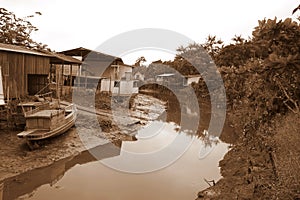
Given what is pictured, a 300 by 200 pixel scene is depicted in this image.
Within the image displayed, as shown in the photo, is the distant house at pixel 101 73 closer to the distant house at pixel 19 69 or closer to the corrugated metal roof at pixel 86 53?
the corrugated metal roof at pixel 86 53

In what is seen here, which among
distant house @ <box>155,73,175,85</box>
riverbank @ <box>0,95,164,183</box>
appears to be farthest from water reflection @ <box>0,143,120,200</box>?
distant house @ <box>155,73,175,85</box>

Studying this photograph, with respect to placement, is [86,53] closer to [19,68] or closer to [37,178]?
[19,68]

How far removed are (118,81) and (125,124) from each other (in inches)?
344

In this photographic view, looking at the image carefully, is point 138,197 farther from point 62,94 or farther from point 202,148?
point 62,94

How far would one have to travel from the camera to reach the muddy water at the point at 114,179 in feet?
24.5

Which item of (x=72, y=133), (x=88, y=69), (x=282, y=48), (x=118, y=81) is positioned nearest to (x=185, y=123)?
(x=118, y=81)

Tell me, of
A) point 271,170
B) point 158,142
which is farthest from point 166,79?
point 271,170

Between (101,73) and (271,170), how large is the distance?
20.3 m

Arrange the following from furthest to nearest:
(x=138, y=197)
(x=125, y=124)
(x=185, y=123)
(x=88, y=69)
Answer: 1. (x=88, y=69)
2. (x=185, y=123)
3. (x=125, y=124)
4. (x=138, y=197)

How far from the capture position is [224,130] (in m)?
16.9

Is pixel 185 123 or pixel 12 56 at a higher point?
pixel 12 56

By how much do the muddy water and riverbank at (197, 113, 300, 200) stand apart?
3.09ft

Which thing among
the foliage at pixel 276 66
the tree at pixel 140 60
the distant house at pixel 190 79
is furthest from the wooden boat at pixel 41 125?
the tree at pixel 140 60

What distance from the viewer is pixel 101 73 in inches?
984
